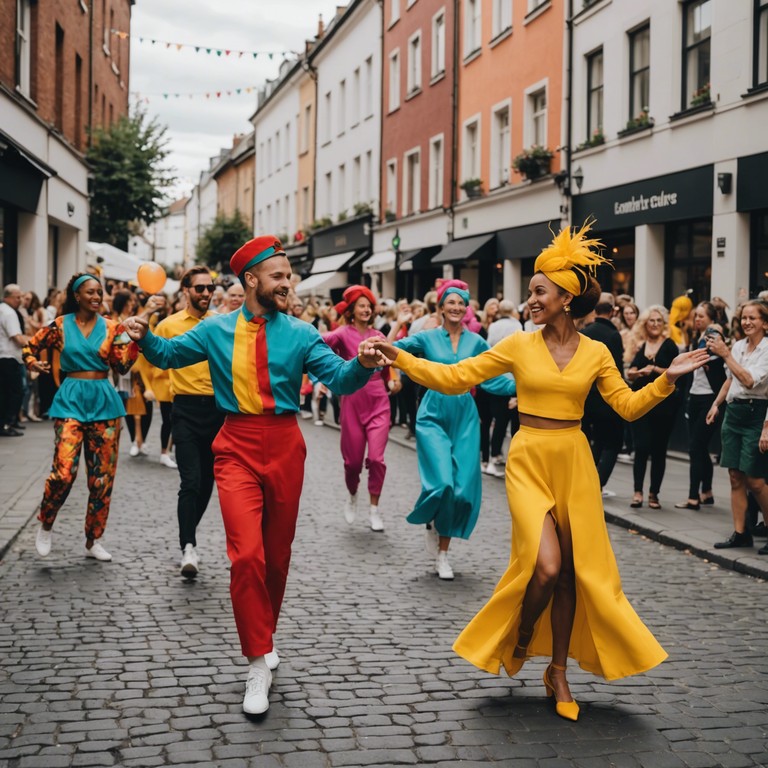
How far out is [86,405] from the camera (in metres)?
8.02

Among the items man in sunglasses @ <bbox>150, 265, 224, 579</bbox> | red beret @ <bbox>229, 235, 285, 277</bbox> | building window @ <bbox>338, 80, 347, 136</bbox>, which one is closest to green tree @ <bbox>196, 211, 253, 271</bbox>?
building window @ <bbox>338, 80, 347, 136</bbox>

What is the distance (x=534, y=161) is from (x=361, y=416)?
14895mm

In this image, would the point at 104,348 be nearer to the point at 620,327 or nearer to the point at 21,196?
the point at 620,327

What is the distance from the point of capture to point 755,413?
8.93 m

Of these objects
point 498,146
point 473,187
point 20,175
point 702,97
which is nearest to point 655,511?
point 702,97

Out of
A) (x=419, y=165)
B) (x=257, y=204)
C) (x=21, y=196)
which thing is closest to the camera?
(x=21, y=196)

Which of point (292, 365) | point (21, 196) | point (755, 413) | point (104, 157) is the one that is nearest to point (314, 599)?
point (292, 365)

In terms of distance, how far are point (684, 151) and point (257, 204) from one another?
150ft

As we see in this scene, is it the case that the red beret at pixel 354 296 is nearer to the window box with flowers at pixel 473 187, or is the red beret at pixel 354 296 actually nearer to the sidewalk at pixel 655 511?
the sidewalk at pixel 655 511

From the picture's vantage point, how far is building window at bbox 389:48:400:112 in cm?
3623

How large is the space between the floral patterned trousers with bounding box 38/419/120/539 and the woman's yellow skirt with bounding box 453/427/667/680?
12.5 feet

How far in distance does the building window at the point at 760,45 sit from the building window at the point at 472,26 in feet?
43.5

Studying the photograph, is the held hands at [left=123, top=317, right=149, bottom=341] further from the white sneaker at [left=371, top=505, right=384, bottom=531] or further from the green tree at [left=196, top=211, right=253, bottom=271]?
the green tree at [left=196, top=211, right=253, bottom=271]

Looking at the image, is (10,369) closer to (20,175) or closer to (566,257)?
(20,175)
